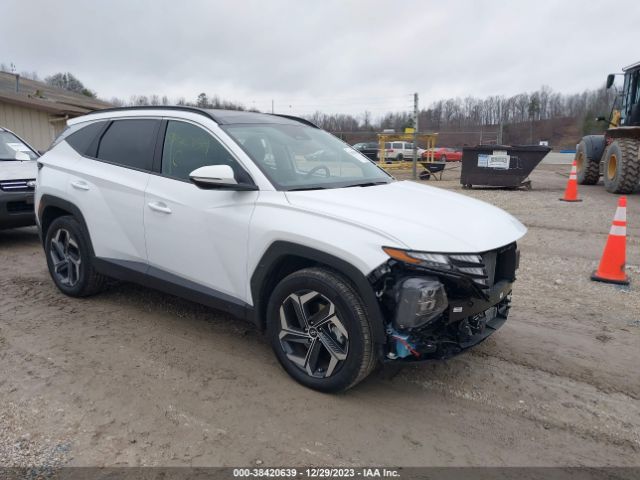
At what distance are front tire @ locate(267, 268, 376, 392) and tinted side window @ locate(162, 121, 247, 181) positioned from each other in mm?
1041

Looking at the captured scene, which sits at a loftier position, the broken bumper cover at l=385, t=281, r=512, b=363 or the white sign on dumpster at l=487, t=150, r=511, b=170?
the white sign on dumpster at l=487, t=150, r=511, b=170

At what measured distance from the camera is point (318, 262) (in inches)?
121

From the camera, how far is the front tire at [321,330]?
283cm

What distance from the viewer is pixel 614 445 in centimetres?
268

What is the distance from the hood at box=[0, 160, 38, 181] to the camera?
6.80m

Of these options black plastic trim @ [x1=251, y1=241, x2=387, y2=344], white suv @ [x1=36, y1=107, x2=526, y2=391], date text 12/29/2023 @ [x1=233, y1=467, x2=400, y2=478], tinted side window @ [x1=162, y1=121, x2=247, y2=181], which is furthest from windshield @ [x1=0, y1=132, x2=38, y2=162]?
date text 12/29/2023 @ [x1=233, y1=467, x2=400, y2=478]

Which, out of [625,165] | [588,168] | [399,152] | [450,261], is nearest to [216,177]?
[450,261]

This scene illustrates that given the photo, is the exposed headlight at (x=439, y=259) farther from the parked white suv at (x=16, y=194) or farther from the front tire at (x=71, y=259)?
the parked white suv at (x=16, y=194)

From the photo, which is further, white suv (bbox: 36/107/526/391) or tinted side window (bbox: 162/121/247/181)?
tinted side window (bbox: 162/121/247/181)

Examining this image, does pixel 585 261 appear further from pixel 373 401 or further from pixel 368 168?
pixel 373 401

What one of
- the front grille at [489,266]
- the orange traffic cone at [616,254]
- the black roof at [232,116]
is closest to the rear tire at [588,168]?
the orange traffic cone at [616,254]

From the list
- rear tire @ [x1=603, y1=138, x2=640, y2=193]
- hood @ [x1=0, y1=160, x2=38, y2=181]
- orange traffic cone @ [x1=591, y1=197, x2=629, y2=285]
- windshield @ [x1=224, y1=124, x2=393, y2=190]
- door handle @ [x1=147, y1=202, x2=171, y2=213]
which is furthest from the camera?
rear tire @ [x1=603, y1=138, x2=640, y2=193]

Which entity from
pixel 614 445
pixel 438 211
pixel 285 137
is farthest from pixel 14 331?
pixel 614 445

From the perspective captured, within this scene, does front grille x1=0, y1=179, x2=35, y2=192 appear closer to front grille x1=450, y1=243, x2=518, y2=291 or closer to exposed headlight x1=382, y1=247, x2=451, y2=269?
exposed headlight x1=382, y1=247, x2=451, y2=269
